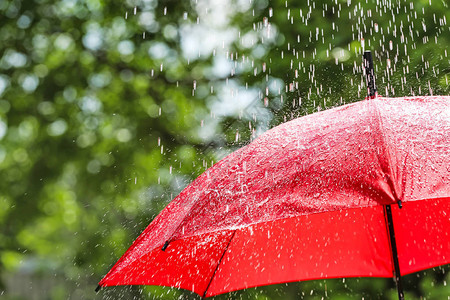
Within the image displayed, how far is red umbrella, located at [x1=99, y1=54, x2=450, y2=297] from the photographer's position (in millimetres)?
1197

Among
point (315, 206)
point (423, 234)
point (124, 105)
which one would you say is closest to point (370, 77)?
point (315, 206)

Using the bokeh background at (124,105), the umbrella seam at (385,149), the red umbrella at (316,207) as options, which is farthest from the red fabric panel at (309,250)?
the bokeh background at (124,105)

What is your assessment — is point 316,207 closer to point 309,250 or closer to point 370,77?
point 370,77

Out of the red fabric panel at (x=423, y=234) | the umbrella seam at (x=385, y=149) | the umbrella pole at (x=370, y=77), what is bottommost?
the red fabric panel at (x=423, y=234)

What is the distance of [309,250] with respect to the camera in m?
2.06

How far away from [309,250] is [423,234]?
0.47m

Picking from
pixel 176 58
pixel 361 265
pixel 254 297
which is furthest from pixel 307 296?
pixel 176 58

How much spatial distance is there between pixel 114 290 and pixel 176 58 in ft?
8.02

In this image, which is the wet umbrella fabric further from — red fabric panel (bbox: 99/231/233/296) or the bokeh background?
the bokeh background

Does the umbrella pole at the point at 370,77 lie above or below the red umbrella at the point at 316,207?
above

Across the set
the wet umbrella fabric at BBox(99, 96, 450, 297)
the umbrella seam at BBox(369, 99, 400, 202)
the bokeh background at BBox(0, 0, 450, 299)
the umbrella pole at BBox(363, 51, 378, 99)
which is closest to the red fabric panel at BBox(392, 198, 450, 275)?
the wet umbrella fabric at BBox(99, 96, 450, 297)

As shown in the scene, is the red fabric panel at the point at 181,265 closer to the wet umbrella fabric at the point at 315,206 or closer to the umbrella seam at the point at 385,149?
the wet umbrella fabric at the point at 315,206

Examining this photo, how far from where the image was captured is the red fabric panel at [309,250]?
199 cm

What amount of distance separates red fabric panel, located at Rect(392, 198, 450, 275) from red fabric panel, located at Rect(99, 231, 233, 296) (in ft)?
2.30
